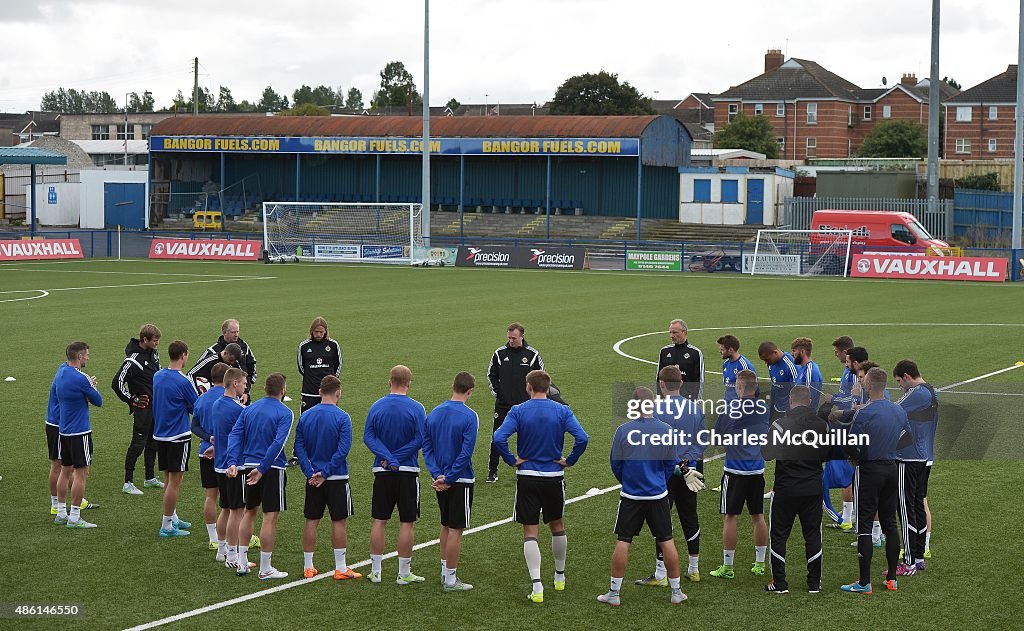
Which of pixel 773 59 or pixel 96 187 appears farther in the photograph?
pixel 773 59

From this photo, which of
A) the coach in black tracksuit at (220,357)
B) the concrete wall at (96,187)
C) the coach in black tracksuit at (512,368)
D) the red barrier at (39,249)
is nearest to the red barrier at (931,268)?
the red barrier at (39,249)

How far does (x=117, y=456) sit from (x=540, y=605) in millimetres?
7447

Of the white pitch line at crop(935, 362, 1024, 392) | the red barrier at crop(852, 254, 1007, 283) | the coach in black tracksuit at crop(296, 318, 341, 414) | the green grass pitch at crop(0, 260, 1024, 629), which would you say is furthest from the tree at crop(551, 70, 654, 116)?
the coach in black tracksuit at crop(296, 318, 341, 414)

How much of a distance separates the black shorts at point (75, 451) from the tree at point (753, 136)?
93.7 metres

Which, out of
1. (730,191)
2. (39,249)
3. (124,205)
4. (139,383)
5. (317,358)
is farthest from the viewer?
(124,205)

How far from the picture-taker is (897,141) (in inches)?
3883

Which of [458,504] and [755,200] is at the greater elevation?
[755,200]

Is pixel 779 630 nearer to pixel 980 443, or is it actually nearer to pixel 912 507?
pixel 912 507

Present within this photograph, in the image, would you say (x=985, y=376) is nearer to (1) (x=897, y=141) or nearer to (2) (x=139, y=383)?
(2) (x=139, y=383)

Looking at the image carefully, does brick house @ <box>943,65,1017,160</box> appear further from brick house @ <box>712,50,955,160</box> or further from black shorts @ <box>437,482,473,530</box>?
black shorts @ <box>437,482,473,530</box>

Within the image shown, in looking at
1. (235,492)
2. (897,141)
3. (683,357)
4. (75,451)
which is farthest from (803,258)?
(897,141)

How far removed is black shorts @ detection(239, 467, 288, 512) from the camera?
33.4ft

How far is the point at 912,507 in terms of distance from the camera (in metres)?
10.4

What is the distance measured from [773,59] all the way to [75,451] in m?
114
